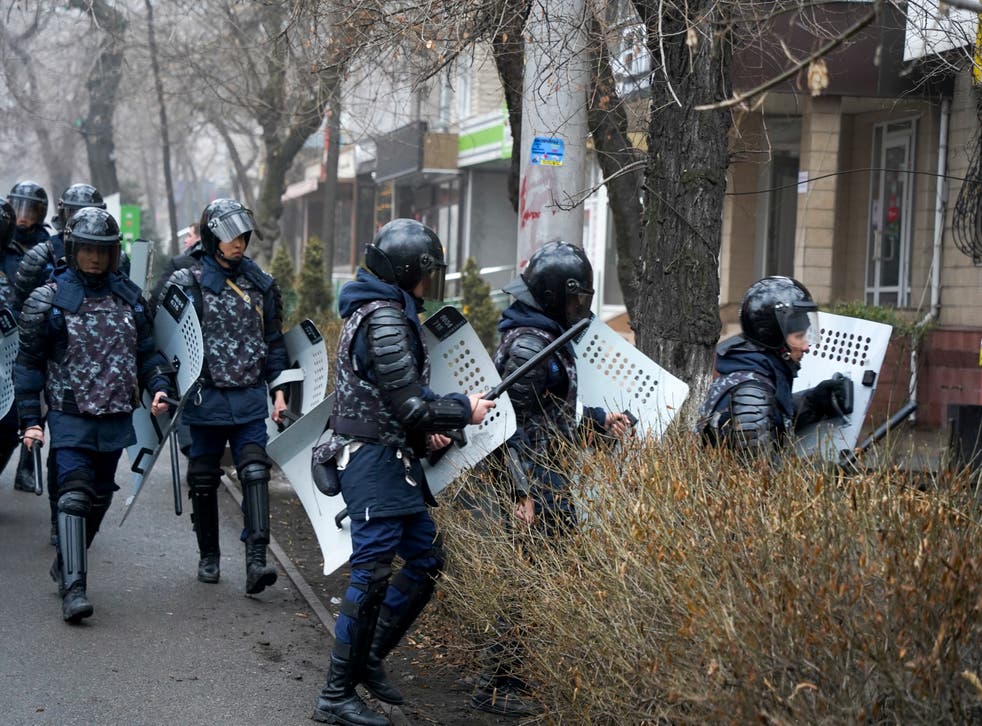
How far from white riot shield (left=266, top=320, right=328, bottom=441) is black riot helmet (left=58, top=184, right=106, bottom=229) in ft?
6.45

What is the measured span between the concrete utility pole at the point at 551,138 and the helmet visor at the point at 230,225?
5.22 ft

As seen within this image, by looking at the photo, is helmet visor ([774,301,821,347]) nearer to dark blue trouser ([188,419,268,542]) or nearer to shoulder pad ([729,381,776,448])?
shoulder pad ([729,381,776,448])

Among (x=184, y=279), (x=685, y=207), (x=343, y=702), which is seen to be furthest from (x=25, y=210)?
(x=343, y=702)

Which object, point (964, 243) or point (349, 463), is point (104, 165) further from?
point (349, 463)

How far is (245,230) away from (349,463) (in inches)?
89.1

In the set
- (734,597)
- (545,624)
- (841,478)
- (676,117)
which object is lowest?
(545,624)

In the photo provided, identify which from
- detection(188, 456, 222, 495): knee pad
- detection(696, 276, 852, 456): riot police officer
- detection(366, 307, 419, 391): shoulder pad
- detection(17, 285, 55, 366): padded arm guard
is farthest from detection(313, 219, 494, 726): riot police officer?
detection(188, 456, 222, 495): knee pad

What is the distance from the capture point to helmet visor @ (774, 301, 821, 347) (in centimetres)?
492

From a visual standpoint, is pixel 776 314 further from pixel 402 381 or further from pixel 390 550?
pixel 390 550

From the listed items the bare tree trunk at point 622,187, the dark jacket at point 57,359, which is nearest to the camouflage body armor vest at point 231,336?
the dark jacket at point 57,359

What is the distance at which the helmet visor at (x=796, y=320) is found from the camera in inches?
194

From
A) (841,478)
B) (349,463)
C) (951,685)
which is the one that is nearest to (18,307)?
(349,463)

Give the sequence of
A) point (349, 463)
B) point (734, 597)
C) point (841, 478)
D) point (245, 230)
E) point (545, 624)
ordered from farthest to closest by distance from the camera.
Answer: point (245, 230)
point (349, 463)
point (545, 624)
point (841, 478)
point (734, 597)

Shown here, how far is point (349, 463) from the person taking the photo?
482 centimetres
